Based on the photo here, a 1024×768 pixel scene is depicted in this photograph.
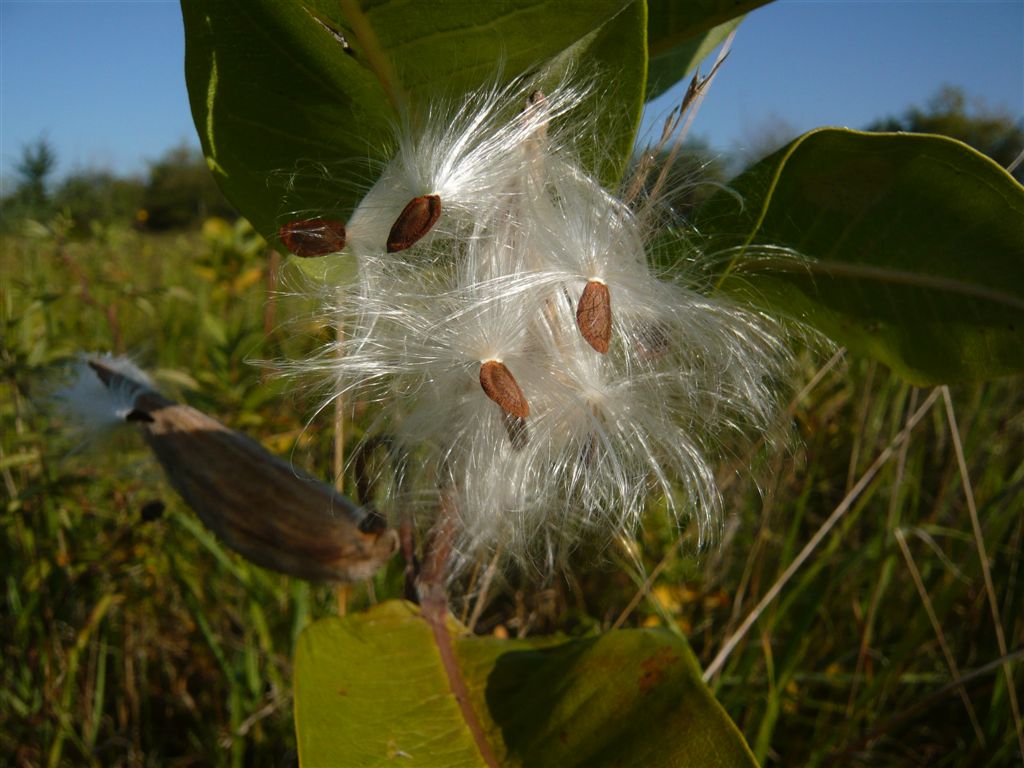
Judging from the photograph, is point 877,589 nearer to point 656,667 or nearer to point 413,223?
point 656,667

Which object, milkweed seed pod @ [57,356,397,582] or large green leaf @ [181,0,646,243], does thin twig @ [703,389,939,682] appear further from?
large green leaf @ [181,0,646,243]

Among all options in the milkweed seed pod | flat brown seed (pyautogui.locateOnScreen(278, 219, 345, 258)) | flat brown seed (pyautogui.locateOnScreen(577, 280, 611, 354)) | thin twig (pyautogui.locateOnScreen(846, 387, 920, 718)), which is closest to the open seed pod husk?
the milkweed seed pod

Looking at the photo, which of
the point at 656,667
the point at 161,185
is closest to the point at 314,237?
the point at 656,667

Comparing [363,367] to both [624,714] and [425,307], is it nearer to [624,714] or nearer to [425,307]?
[425,307]

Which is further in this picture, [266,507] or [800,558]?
[800,558]

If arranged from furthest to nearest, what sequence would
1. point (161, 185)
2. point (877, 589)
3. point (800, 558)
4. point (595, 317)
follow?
point (161, 185) < point (877, 589) < point (800, 558) < point (595, 317)

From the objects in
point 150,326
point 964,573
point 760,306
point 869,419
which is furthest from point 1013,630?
point 150,326
